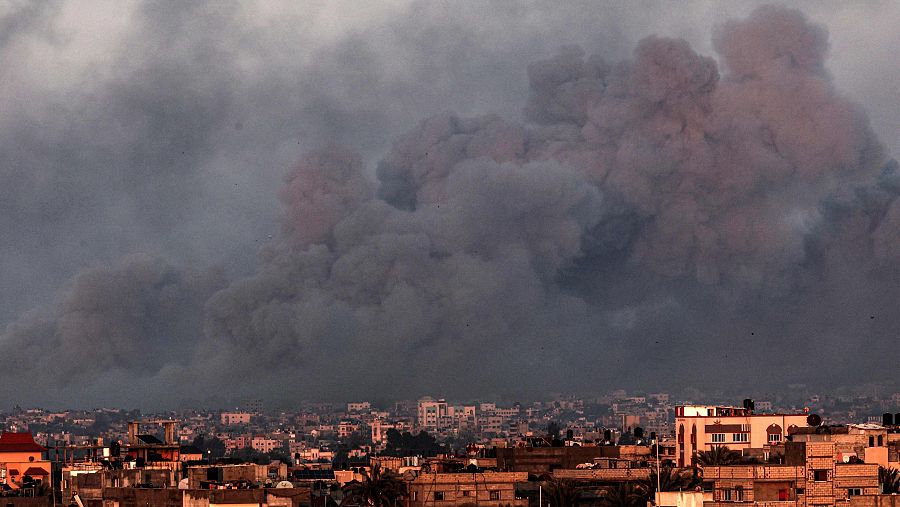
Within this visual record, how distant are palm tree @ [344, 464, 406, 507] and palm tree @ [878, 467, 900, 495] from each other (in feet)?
31.3

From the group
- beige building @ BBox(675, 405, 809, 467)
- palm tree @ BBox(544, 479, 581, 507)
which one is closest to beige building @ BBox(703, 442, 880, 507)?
palm tree @ BBox(544, 479, 581, 507)

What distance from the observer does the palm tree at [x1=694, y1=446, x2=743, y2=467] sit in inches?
1826

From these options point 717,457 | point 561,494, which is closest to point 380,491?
point 561,494

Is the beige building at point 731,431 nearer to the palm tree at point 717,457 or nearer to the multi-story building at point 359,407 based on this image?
the palm tree at point 717,457

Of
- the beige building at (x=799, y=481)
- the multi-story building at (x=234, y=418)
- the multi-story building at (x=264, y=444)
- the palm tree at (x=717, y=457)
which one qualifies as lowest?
the beige building at (x=799, y=481)

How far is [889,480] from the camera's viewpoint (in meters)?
41.2

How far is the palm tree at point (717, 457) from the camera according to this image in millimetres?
46375

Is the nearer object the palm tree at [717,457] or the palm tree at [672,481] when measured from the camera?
the palm tree at [672,481]

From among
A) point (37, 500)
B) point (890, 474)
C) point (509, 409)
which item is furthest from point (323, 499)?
point (509, 409)

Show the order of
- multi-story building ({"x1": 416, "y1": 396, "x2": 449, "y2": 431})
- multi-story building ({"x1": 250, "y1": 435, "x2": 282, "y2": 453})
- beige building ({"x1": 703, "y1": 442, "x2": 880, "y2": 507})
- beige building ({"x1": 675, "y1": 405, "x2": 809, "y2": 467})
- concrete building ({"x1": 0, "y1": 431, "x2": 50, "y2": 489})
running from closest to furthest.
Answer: beige building ({"x1": 703, "y1": 442, "x2": 880, "y2": 507}) → beige building ({"x1": 675, "y1": 405, "x2": 809, "y2": 467}) → concrete building ({"x1": 0, "y1": 431, "x2": 50, "y2": 489}) → multi-story building ({"x1": 250, "y1": 435, "x2": 282, "y2": 453}) → multi-story building ({"x1": 416, "y1": 396, "x2": 449, "y2": 431})

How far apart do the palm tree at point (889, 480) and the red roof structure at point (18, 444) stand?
35.7 meters

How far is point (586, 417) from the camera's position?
145 meters

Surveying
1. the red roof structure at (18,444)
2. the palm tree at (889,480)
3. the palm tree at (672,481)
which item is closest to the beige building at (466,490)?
the palm tree at (672,481)

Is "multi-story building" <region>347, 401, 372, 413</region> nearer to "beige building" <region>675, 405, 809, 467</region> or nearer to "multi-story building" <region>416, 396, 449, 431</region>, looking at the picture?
"multi-story building" <region>416, 396, 449, 431</region>
